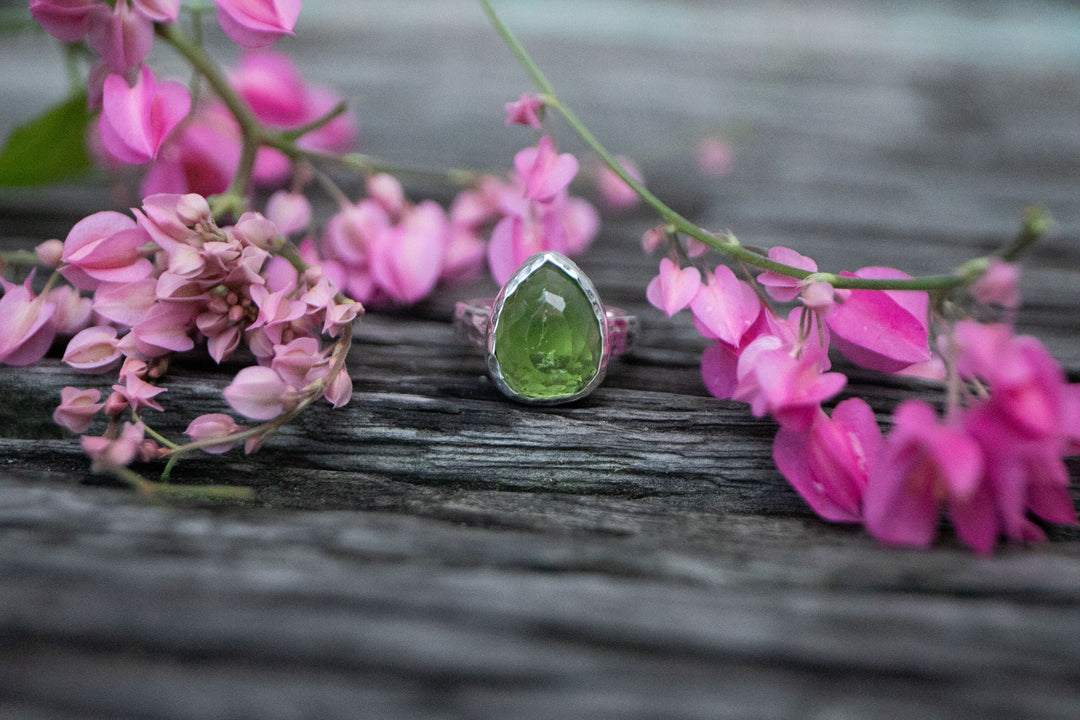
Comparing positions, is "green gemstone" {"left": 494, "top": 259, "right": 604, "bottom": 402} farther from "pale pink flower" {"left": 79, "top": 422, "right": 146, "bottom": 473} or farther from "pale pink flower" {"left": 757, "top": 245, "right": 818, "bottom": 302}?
"pale pink flower" {"left": 79, "top": 422, "right": 146, "bottom": 473}

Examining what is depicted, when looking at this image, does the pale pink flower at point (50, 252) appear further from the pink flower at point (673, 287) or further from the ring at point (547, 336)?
the pink flower at point (673, 287)

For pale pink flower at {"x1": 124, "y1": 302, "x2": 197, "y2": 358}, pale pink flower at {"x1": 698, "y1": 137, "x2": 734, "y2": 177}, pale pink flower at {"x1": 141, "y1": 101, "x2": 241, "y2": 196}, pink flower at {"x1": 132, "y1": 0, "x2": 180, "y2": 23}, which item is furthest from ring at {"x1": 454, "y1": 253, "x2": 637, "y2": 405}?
pale pink flower at {"x1": 698, "y1": 137, "x2": 734, "y2": 177}

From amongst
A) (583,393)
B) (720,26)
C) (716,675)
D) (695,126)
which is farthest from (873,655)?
(720,26)

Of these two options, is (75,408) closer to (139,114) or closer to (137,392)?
(137,392)

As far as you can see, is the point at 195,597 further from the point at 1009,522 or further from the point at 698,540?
the point at 1009,522

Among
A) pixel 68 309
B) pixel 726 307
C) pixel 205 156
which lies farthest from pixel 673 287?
pixel 205 156
